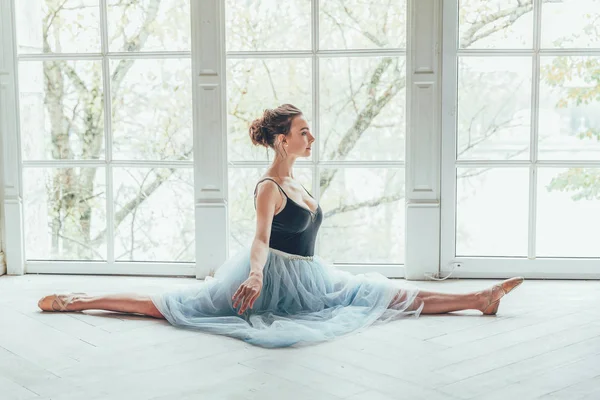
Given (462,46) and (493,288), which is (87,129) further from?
(493,288)

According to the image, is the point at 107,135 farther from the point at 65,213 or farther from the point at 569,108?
the point at 569,108

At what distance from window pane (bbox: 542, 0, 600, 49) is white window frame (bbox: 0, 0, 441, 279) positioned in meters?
0.62

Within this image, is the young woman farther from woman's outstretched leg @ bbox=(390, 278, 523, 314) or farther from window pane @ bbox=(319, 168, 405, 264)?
window pane @ bbox=(319, 168, 405, 264)

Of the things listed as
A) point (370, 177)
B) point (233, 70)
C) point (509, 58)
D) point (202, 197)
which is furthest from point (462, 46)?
point (202, 197)

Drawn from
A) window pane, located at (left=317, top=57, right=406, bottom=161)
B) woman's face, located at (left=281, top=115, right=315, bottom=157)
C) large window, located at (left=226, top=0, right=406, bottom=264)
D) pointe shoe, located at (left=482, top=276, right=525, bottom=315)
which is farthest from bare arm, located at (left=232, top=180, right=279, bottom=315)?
pointe shoe, located at (left=482, top=276, right=525, bottom=315)

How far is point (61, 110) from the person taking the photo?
4.71 m

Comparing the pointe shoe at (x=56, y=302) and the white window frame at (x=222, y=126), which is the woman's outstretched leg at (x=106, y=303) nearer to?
the pointe shoe at (x=56, y=302)

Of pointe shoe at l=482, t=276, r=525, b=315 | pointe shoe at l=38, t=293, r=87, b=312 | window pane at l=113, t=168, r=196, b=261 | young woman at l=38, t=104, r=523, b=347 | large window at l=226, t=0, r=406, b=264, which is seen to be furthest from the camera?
window pane at l=113, t=168, r=196, b=261

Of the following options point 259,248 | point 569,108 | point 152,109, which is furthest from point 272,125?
point 569,108

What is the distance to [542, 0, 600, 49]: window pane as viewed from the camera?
4.34 meters

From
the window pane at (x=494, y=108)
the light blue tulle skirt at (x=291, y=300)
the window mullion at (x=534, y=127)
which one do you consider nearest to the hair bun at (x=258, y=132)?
the light blue tulle skirt at (x=291, y=300)

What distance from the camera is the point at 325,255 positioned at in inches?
180

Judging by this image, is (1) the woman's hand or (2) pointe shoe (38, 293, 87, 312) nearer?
(1) the woman's hand

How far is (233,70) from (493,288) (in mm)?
1907
